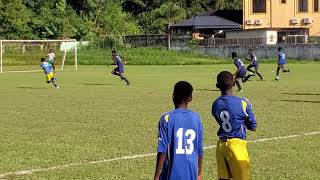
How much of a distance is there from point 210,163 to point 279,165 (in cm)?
109

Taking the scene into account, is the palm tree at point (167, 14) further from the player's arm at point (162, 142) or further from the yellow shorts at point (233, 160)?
the player's arm at point (162, 142)

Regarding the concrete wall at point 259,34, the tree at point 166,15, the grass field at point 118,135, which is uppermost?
the tree at point 166,15

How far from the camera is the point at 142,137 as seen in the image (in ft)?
42.6

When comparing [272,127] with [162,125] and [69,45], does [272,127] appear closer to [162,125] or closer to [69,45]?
[162,125]

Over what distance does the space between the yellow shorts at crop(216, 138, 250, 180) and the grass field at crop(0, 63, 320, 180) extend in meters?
1.93

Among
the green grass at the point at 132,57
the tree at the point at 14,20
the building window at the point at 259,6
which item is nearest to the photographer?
the green grass at the point at 132,57

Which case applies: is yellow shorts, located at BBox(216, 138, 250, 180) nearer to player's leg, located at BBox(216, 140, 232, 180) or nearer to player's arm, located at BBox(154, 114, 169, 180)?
player's leg, located at BBox(216, 140, 232, 180)

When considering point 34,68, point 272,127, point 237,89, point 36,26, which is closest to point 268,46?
point 34,68

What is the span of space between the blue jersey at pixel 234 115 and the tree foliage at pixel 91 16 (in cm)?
6336

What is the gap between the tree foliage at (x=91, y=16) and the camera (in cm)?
6950

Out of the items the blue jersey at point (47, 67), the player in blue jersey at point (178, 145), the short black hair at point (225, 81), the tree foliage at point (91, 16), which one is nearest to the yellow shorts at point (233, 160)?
the short black hair at point (225, 81)

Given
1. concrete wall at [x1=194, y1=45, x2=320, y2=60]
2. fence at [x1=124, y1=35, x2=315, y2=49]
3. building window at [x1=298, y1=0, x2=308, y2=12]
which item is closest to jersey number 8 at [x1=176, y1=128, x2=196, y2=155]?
concrete wall at [x1=194, y1=45, x2=320, y2=60]

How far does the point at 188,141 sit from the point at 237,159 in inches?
57.1

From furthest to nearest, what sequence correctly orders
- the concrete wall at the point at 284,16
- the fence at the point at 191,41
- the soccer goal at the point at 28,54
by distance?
the concrete wall at the point at 284,16
the fence at the point at 191,41
the soccer goal at the point at 28,54
